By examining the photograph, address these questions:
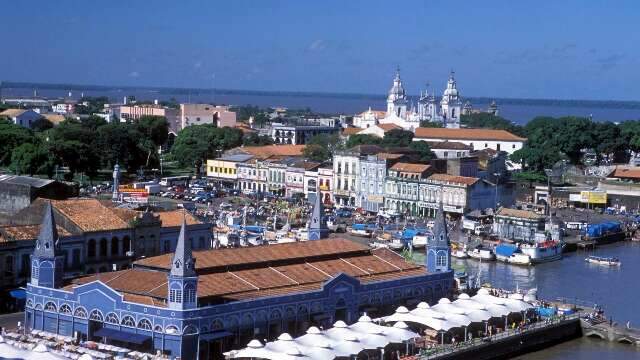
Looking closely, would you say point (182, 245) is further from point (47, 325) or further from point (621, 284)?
point (621, 284)

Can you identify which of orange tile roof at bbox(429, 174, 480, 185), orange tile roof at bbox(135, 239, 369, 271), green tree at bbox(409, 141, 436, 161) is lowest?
orange tile roof at bbox(429, 174, 480, 185)

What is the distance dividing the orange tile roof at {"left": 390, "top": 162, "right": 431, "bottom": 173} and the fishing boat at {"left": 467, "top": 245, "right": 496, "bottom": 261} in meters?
12.4

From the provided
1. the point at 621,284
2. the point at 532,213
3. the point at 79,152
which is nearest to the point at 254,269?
the point at 621,284

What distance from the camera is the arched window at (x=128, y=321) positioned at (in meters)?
26.5

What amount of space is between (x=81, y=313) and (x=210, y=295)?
338 cm

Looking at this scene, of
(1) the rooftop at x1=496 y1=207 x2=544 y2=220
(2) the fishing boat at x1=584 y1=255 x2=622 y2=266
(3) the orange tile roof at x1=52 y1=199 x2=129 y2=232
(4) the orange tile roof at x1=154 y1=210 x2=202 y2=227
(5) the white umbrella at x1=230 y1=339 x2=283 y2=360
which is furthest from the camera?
(1) the rooftop at x1=496 y1=207 x2=544 y2=220

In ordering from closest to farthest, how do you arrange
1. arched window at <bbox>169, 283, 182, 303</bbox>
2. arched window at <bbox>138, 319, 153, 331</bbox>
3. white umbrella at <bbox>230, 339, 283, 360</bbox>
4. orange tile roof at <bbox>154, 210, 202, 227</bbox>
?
white umbrella at <bbox>230, 339, 283, 360</bbox> < arched window at <bbox>169, 283, 182, 303</bbox> < arched window at <bbox>138, 319, 153, 331</bbox> < orange tile roof at <bbox>154, 210, 202, 227</bbox>

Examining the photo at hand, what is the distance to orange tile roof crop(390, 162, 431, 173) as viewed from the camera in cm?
6088

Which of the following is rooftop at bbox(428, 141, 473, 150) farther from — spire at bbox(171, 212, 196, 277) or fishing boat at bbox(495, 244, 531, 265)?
spire at bbox(171, 212, 196, 277)

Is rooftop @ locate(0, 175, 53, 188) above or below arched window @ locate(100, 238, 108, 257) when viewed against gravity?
above

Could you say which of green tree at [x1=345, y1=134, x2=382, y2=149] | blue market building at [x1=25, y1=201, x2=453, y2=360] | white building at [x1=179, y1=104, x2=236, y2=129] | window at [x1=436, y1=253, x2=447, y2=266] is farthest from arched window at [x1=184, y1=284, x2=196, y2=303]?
white building at [x1=179, y1=104, x2=236, y2=129]

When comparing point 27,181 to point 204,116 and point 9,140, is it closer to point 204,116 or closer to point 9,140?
point 9,140

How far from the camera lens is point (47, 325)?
92.5ft

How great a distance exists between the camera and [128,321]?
2658 cm
